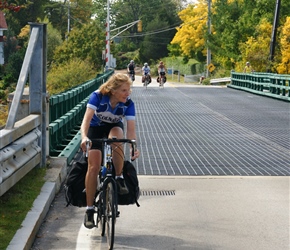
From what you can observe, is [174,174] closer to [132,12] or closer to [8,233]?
[8,233]

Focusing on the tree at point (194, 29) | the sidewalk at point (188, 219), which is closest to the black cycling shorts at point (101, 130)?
the sidewalk at point (188, 219)

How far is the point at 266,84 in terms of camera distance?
112ft

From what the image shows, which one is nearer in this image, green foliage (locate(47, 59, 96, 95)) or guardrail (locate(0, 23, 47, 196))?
guardrail (locate(0, 23, 47, 196))

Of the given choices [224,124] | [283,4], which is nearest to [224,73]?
[283,4]

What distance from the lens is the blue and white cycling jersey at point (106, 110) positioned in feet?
22.8

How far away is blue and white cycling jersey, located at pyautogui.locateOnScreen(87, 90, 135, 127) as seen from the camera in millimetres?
6957

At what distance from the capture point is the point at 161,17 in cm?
12550

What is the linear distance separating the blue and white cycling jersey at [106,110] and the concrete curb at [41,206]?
1078 mm

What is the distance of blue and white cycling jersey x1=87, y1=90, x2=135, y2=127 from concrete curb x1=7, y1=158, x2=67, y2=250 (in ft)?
3.54

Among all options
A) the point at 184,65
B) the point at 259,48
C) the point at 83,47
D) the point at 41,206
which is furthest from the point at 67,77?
the point at 184,65

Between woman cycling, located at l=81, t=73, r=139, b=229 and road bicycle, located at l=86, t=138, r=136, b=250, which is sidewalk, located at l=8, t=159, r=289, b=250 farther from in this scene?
woman cycling, located at l=81, t=73, r=139, b=229

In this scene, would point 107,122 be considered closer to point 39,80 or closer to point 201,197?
point 201,197

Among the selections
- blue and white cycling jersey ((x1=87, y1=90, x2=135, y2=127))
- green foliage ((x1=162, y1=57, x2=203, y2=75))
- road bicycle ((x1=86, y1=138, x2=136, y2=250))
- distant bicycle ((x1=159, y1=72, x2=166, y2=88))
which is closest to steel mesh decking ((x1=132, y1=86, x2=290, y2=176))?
blue and white cycling jersey ((x1=87, y1=90, x2=135, y2=127))

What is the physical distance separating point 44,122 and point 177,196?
1947mm
